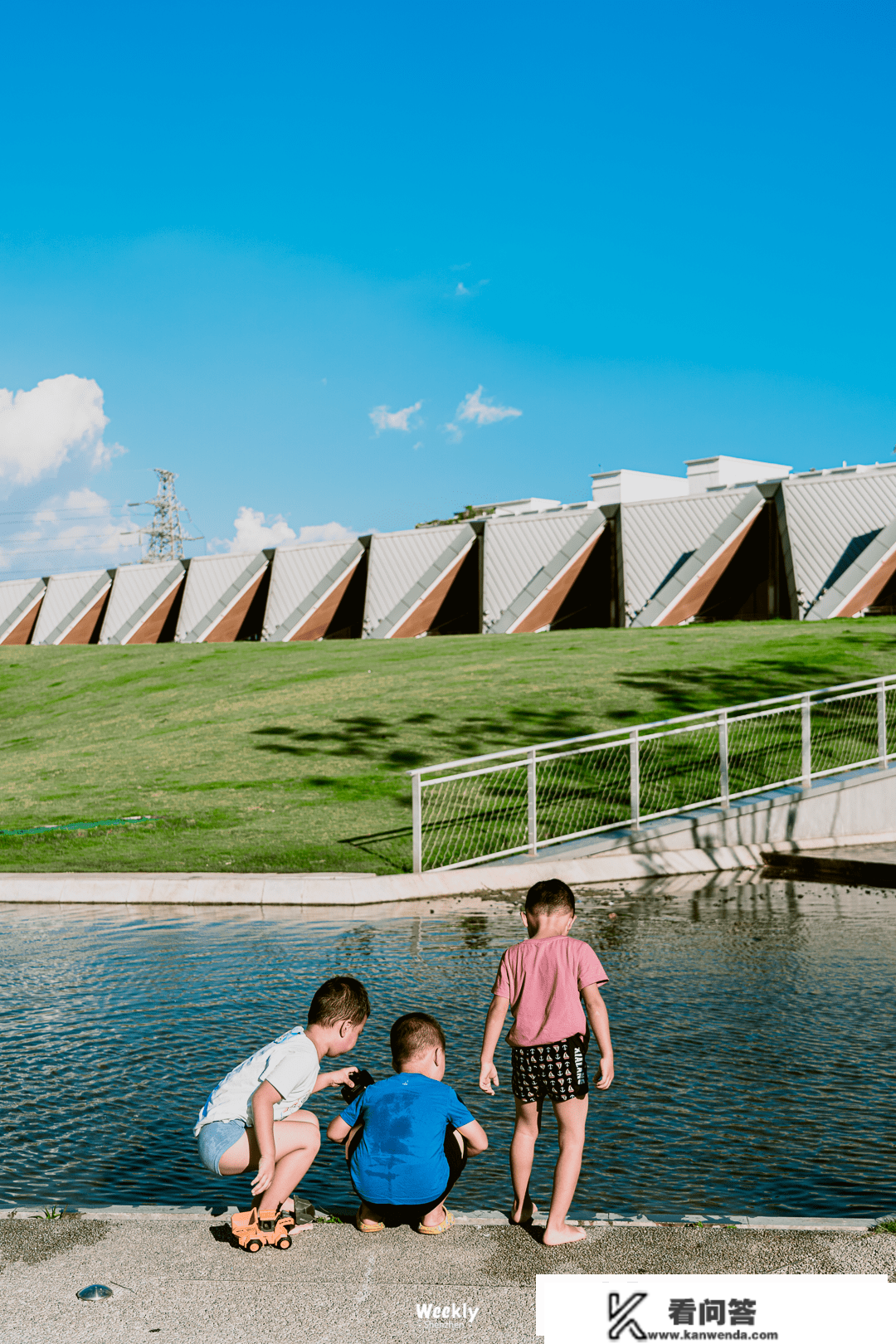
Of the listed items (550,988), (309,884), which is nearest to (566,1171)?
(550,988)

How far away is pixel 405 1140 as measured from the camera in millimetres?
3881

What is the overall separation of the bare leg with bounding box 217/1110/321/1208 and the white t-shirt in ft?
0.16

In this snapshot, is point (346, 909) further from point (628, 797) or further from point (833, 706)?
point (833, 706)

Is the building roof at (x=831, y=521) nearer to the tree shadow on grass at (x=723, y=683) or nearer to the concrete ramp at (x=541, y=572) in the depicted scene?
the concrete ramp at (x=541, y=572)

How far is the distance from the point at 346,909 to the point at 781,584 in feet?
102

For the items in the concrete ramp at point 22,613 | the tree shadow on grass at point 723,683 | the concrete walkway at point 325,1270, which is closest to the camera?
the concrete walkway at point 325,1270

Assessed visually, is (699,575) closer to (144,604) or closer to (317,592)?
(317,592)

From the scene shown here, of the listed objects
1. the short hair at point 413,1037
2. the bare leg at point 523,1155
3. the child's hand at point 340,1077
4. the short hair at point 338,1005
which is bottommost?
the bare leg at point 523,1155

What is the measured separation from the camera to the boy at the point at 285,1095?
3949 mm

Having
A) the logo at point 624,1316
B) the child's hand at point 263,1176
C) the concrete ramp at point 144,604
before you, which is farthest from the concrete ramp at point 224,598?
the logo at point 624,1316

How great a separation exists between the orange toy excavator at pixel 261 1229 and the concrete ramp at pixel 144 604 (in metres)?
52.4

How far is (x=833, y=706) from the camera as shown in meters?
15.7

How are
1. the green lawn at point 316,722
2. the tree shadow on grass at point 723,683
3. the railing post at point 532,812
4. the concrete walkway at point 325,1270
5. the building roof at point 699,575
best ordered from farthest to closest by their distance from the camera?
1. the building roof at point 699,575
2. the tree shadow on grass at point 723,683
3. the green lawn at point 316,722
4. the railing post at point 532,812
5. the concrete walkway at point 325,1270

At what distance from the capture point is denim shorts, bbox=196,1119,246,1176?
4.04 m
